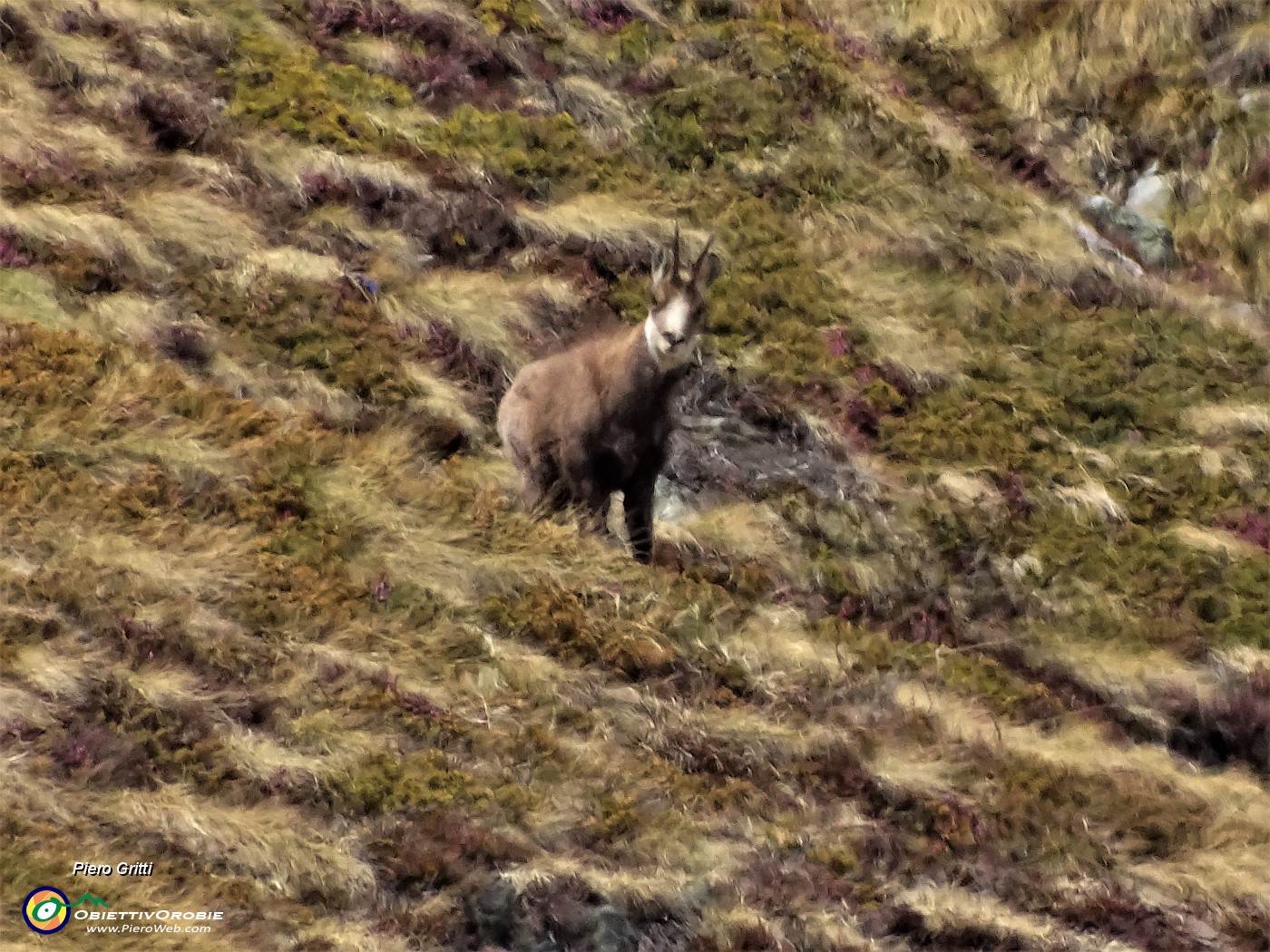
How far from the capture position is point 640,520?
8680 mm

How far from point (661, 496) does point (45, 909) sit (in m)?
5.76

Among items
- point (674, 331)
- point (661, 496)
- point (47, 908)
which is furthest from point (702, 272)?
point (47, 908)

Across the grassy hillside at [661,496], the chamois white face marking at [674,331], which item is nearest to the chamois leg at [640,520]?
the grassy hillside at [661,496]

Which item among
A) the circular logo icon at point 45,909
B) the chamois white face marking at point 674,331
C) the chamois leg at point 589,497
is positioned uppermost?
the chamois white face marking at point 674,331

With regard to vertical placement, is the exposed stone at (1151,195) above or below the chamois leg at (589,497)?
above

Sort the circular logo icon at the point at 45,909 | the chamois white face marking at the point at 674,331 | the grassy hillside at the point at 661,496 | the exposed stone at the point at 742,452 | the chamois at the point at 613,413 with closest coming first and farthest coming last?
the circular logo icon at the point at 45,909 → the grassy hillside at the point at 661,496 → the chamois white face marking at the point at 674,331 → the chamois at the point at 613,413 → the exposed stone at the point at 742,452

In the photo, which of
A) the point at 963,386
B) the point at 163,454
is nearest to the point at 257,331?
the point at 163,454

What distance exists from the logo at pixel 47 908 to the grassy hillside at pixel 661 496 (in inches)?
3.3

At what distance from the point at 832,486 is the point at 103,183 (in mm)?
8069

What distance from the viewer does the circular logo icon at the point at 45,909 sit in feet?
18.4

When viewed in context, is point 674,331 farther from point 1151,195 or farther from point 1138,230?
point 1151,195

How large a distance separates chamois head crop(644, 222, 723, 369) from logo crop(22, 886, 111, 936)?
529 cm

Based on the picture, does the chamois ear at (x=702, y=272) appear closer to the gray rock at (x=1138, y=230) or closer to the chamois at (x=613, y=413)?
the chamois at (x=613, y=413)

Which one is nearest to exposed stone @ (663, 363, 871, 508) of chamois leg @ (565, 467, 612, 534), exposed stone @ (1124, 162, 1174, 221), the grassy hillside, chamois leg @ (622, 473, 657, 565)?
the grassy hillside
